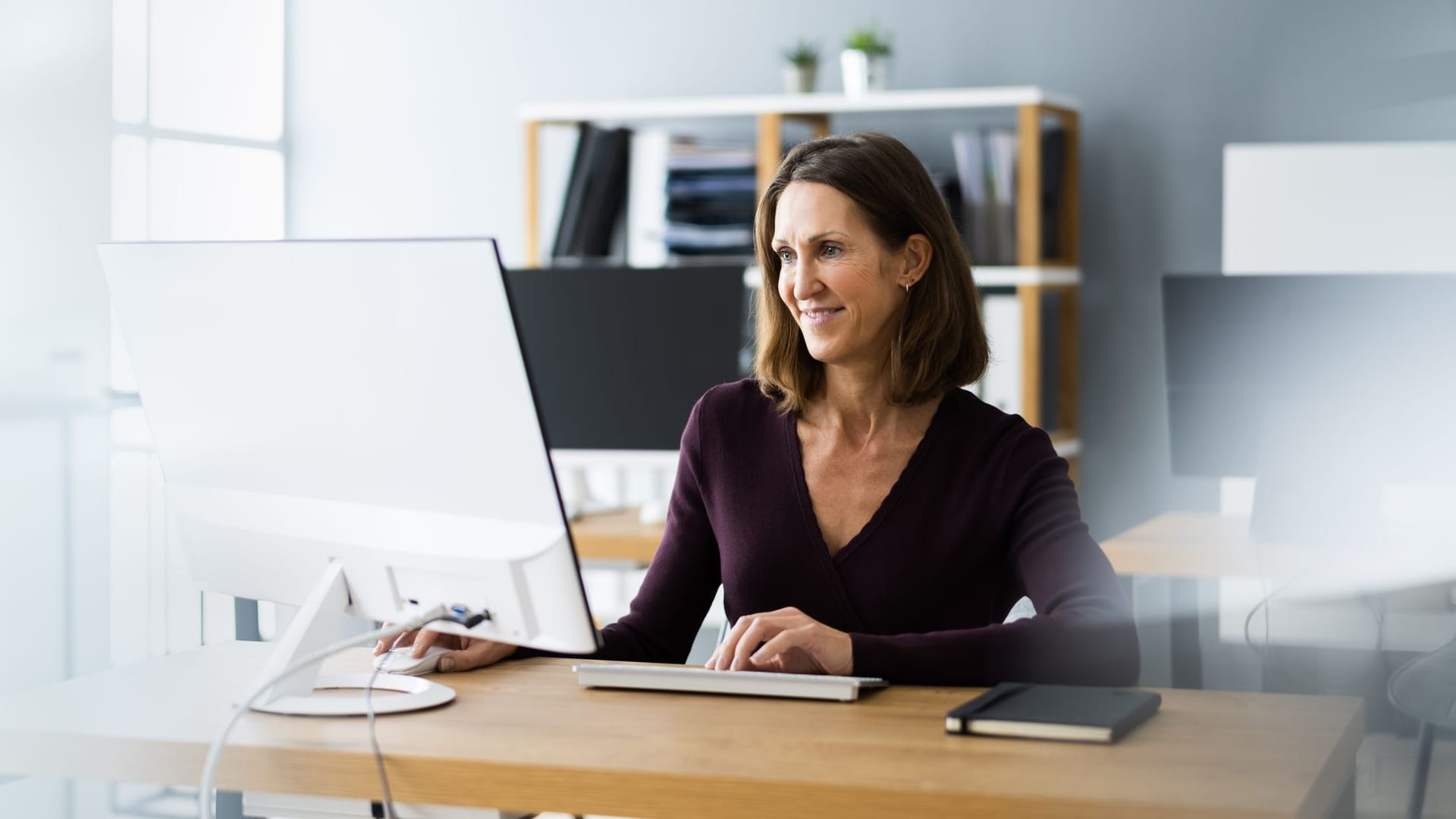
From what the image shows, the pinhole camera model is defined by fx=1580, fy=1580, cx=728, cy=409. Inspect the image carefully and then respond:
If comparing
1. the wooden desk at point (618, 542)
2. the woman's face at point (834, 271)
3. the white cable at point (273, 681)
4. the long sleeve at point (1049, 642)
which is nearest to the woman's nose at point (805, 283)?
the woman's face at point (834, 271)

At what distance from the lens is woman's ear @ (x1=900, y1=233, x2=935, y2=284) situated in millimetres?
1729

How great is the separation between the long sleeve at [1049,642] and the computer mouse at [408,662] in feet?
1.29

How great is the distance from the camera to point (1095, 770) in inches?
43.3

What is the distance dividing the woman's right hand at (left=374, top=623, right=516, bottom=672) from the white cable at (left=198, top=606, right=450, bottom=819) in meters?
0.16

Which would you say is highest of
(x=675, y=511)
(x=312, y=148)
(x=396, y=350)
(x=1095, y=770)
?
(x=312, y=148)

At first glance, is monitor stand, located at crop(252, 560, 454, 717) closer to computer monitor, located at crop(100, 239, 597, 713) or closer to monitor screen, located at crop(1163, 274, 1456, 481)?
computer monitor, located at crop(100, 239, 597, 713)

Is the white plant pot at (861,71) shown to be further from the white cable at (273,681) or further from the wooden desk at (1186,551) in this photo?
the white cable at (273,681)

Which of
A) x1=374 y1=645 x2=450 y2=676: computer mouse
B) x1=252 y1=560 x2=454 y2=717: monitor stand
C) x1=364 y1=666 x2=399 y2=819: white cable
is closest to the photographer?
x1=364 y1=666 x2=399 y2=819: white cable

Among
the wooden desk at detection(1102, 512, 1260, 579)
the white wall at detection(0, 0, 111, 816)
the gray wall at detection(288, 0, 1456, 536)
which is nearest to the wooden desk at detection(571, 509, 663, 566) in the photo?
the wooden desk at detection(1102, 512, 1260, 579)

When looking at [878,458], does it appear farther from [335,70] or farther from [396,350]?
[335,70]

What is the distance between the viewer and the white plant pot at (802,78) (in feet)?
12.5

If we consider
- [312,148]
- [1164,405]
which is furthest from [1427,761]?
[312,148]

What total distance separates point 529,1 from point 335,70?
614 mm

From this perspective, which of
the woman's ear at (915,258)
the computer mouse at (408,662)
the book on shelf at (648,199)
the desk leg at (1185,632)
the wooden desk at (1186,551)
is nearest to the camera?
the computer mouse at (408,662)
